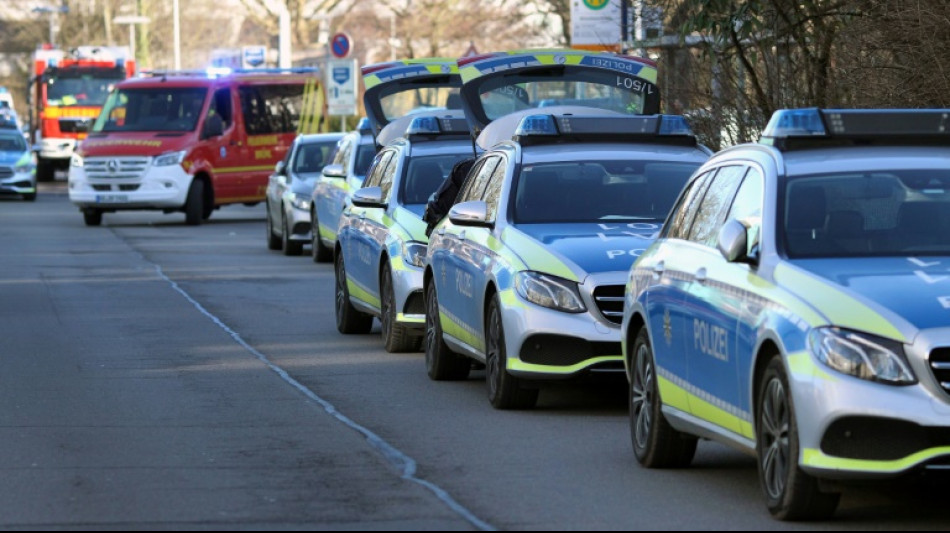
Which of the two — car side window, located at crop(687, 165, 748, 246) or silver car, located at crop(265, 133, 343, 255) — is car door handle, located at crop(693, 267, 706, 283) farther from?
silver car, located at crop(265, 133, 343, 255)

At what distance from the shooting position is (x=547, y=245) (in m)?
11.6

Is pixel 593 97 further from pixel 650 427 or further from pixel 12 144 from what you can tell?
pixel 12 144

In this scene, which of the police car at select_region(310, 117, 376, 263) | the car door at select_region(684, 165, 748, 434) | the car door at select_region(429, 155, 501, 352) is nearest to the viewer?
the car door at select_region(684, 165, 748, 434)

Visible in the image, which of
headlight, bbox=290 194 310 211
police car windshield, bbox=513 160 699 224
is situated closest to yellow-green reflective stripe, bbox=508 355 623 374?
police car windshield, bbox=513 160 699 224

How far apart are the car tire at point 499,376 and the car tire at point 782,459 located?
3499 millimetres

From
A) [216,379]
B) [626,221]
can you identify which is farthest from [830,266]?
[216,379]

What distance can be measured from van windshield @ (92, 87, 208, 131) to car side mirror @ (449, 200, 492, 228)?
83.5 feet

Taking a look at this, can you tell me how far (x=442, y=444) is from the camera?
404 inches

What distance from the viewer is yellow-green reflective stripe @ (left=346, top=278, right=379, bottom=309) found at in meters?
15.7

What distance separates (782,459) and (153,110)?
30617 mm

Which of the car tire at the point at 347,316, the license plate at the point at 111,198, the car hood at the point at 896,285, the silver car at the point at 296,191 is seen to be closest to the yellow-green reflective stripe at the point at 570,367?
the car hood at the point at 896,285

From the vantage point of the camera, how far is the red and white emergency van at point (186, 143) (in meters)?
35.8

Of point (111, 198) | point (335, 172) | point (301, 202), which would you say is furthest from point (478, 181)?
point (111, 198)

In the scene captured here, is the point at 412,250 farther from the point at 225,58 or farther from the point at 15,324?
the point at 225,58
